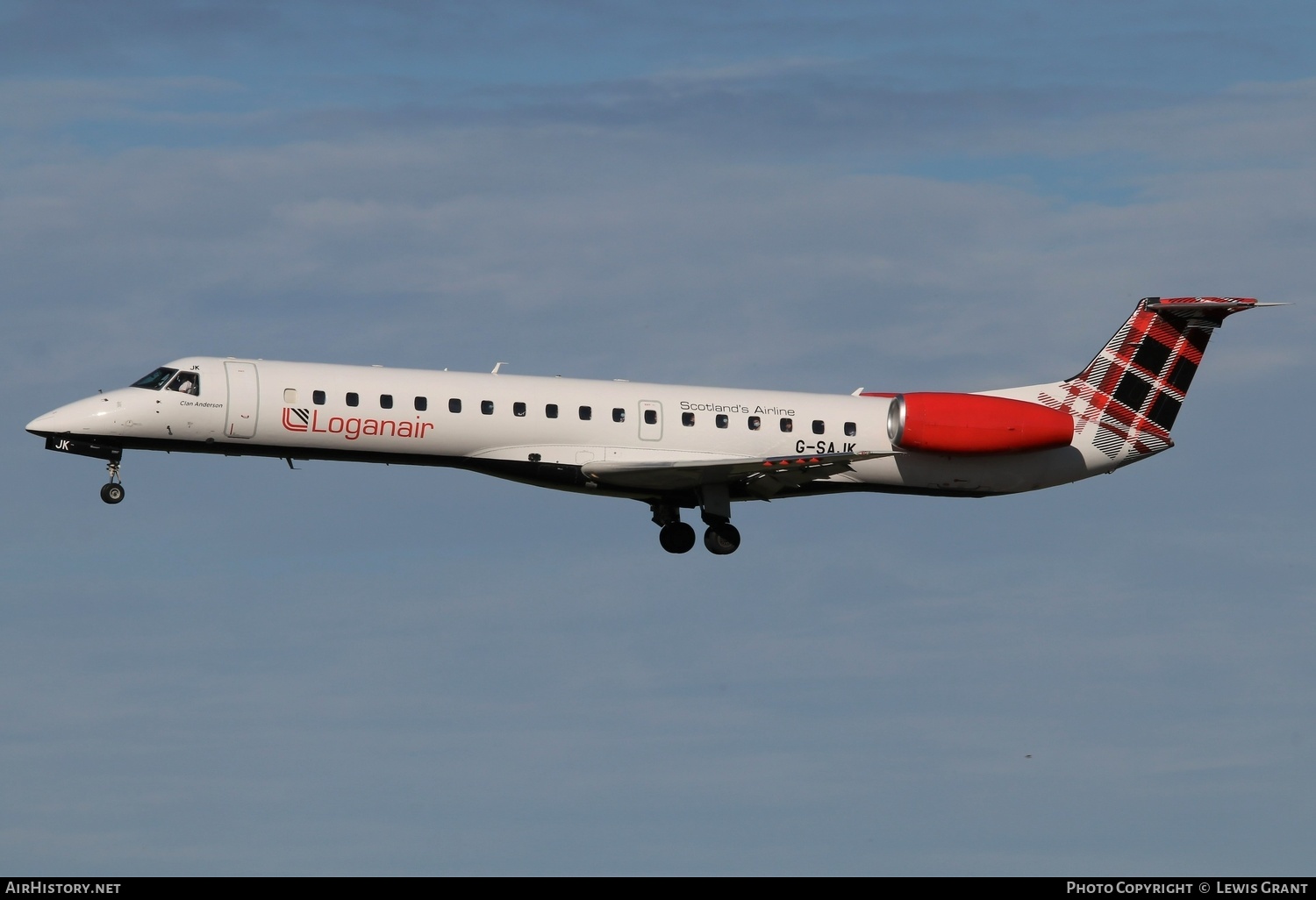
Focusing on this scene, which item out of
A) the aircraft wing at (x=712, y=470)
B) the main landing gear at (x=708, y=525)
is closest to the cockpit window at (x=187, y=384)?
the aircraft wing at (x=712, y=470)

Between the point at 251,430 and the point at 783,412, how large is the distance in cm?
1119

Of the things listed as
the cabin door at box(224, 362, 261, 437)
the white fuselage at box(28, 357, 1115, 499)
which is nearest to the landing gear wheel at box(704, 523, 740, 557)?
the white fuselage at box(28, 357, 1115, 499)

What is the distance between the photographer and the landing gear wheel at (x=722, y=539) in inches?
1687

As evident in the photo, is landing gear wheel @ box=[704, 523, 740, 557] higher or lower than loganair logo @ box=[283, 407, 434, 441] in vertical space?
lower

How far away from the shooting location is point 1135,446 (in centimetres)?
4534

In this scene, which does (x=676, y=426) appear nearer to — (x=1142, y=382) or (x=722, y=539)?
(x=722, y=539)

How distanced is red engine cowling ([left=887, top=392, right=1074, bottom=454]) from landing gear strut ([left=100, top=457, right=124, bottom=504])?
1627 centimetres

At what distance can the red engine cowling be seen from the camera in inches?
1695

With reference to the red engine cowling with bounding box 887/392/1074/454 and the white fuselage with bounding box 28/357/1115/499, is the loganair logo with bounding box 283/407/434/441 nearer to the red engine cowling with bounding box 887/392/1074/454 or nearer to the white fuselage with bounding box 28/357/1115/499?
the white fuselage with bounding box 28/357/1115/499

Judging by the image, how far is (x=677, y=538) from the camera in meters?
43.4
